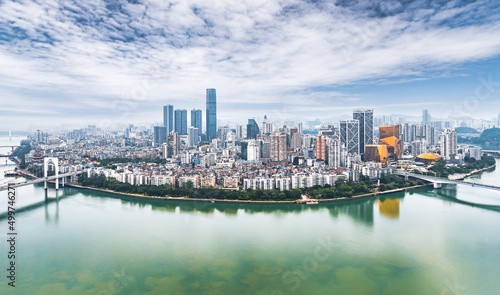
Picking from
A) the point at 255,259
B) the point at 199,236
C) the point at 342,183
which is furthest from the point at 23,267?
the point at 342,183

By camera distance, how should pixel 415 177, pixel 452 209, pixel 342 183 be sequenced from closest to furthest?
pixel 452 209, pixel 342 183, pixel 415 177

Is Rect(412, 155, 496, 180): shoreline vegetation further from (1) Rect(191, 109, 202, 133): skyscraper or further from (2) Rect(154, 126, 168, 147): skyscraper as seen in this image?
(1) Rect(191, 109, 202, 133): skyscraper

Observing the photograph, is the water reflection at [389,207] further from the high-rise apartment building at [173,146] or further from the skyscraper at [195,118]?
the skyscraper at [195,118]

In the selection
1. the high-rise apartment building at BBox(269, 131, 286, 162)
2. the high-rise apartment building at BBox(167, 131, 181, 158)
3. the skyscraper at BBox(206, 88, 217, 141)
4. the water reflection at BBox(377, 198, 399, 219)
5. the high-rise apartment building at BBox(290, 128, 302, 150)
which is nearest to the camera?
the water reflection at BBox(377, 198, 399, 219)

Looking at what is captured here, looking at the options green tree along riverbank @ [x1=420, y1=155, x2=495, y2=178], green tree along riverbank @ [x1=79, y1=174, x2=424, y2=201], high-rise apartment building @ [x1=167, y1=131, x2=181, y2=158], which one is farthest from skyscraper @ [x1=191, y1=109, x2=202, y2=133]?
green tree along riverbank @ [x1=420, y1=155, x2=495, y2=178]

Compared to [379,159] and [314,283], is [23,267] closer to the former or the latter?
[314,283]

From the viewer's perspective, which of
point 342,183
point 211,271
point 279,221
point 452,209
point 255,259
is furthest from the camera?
point 342,183

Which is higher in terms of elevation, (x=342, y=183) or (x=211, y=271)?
(x=342, y=183)
